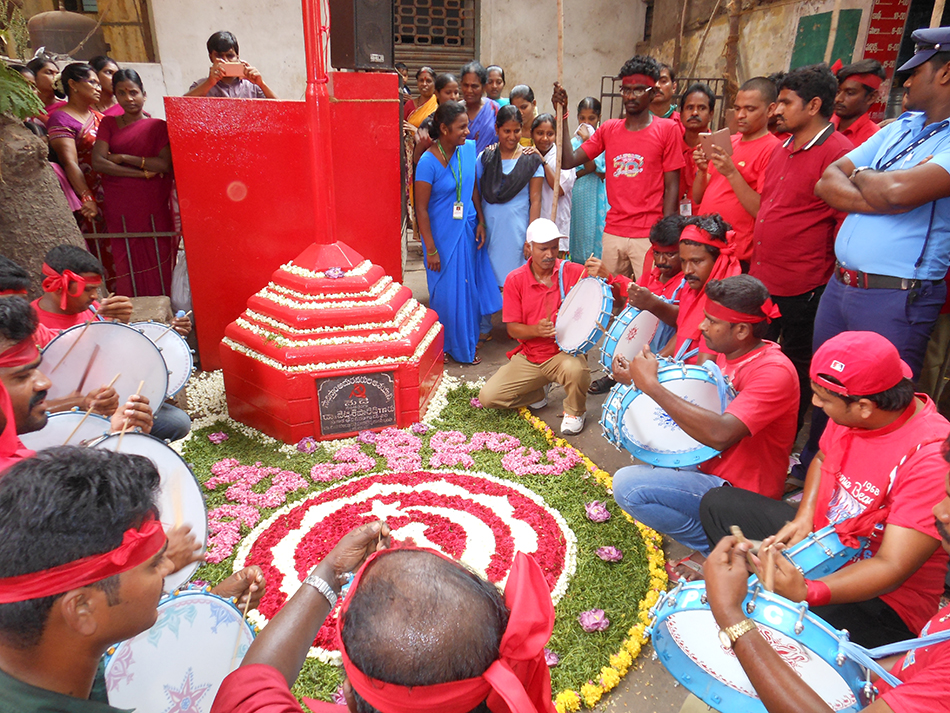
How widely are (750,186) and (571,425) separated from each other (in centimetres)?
224

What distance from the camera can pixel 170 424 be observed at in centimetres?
406

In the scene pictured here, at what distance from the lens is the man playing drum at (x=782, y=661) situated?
1.44 m

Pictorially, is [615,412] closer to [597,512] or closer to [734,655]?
[597,512]

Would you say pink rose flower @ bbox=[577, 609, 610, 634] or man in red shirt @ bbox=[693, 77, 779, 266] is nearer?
pink rose flower @ bbox=[577, 609, 610, 634]

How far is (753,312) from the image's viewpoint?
303cm

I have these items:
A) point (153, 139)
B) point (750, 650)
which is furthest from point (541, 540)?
point (153, 139)

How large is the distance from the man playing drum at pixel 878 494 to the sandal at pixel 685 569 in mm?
829

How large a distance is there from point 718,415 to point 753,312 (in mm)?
549

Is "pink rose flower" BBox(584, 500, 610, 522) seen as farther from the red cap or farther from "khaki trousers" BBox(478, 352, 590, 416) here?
the red cap

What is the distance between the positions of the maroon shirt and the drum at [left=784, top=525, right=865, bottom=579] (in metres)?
2.27

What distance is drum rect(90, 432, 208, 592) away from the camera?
2139 millimetres

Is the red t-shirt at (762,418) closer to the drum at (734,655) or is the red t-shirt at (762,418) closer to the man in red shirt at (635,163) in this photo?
the drum at (734,655)

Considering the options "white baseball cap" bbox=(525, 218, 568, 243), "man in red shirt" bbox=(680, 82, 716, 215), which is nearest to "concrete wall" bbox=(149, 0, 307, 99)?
"man in red shirt" bbox=(680, 82, 716, 215)

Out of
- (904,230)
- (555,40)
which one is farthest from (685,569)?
(555,40)
